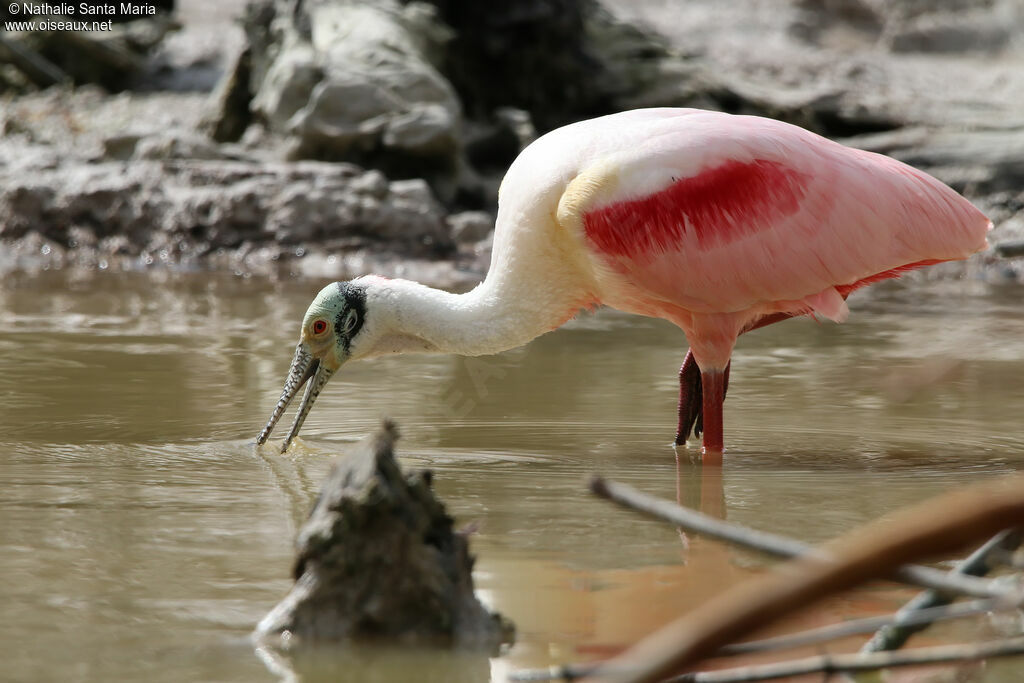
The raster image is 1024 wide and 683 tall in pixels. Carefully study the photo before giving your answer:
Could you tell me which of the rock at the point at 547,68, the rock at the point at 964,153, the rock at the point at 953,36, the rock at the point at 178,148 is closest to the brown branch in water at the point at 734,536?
the rock at the point at 964,153

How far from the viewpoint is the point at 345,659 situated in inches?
129

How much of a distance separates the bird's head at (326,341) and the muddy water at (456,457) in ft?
0.69

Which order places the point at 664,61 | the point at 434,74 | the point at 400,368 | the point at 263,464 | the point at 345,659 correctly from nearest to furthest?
the point at 345,659 → the point at 263,464 → the point at 400,368 → the point at 434,74 → the point at 664,61

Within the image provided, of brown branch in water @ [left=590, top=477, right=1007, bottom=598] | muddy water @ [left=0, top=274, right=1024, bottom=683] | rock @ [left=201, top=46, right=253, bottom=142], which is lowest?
muddy water @ [left=0, top=274, right=1024, bottom=683]

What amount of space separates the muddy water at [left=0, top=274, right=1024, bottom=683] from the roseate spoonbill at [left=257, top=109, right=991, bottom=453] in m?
0.46

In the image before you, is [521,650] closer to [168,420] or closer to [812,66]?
[168,420]

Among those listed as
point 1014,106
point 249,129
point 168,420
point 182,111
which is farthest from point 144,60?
point 168,420

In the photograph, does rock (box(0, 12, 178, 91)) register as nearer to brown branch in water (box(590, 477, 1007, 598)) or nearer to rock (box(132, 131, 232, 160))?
rock (box(132, 131, 232, 160))

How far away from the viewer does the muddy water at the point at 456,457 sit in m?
3.55

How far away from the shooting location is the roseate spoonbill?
19.9ft

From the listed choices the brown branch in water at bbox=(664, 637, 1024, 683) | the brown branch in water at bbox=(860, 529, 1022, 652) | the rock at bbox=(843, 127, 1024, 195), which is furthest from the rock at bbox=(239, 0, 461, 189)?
the brown branch in water at bbox=(664, 637, 1024, 683)

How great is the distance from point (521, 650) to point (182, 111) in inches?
534

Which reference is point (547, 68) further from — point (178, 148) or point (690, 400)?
point (690, 400)

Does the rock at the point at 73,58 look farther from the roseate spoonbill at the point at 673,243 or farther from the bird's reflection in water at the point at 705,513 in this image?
the bird's reflection in water at the point at 705,513
